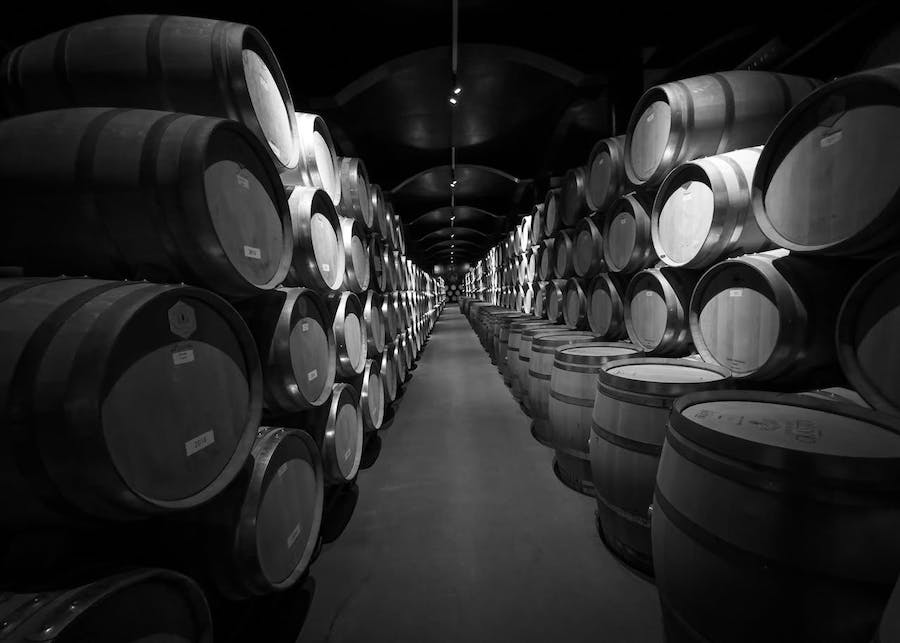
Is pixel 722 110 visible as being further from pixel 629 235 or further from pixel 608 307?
pixel 608 307

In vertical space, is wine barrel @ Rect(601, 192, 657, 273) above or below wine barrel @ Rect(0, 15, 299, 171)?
below

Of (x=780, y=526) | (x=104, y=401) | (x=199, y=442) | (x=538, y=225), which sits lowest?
(x=780, y=526)

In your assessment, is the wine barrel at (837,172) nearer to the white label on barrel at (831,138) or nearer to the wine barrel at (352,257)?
the white label on barrel at (831,138)

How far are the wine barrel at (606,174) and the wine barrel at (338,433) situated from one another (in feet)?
10.4

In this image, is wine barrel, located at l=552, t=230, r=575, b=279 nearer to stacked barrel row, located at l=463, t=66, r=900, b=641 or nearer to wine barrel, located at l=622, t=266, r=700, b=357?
stacked barrel row, located at l=463, t=66, r=900, b=641

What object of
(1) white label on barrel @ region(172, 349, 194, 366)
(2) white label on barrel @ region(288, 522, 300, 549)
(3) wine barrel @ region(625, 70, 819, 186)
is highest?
(3) wine barrel @ region(625, 70, 819, 186)

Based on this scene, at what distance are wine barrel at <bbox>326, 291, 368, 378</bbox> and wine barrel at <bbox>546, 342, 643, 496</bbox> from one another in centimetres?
170

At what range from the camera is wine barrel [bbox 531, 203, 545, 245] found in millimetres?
6250

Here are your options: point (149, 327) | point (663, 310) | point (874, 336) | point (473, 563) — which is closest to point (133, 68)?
point (149, 327)

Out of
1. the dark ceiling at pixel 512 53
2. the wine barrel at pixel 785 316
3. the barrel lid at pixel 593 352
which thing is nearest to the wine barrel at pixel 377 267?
the dark ceiling at pixel 512 53

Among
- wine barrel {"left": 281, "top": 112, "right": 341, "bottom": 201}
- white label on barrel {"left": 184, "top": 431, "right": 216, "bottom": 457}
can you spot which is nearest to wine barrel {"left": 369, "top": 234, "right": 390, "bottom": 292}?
wine barrel {"left": 281, "top": 112, "right": 341, "bottom": 201}

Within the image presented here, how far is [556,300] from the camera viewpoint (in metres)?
5.55

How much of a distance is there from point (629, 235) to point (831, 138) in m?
1.75

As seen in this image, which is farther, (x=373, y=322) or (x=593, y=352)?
(x=373, y=322)
